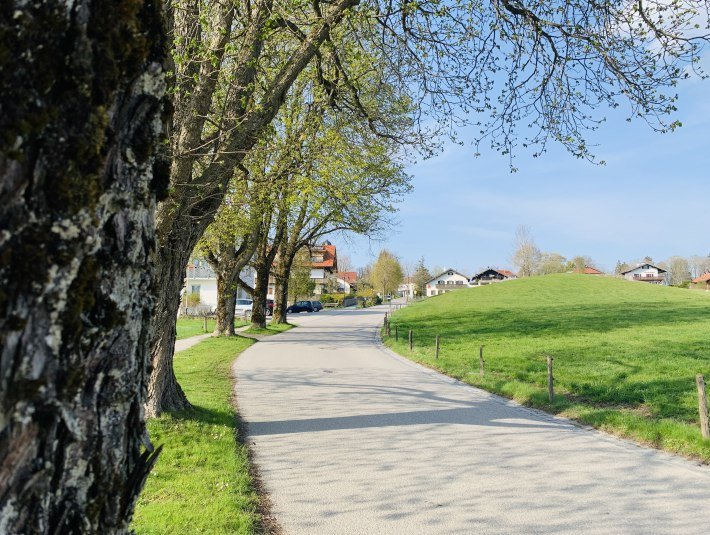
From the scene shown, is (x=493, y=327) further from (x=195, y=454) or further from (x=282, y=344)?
(x=195, y=454)

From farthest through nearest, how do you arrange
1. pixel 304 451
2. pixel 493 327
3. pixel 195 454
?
pixel 493 327
pixel 304 451
pixel 195 454

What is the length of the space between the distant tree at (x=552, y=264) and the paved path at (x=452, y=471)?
402 ft

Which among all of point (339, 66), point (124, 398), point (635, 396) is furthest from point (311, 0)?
point (635, 396)

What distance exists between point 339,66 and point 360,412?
581 centimetres

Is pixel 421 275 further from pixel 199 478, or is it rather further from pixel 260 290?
pixel 199 478

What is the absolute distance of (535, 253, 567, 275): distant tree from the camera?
419ft

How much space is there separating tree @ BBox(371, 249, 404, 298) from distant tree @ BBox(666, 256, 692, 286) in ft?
269

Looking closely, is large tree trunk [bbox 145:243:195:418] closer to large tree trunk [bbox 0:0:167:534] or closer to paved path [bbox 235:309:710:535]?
paved path [bbox 235:309:710:535]

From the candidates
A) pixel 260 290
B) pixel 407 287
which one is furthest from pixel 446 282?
pixel 260 290

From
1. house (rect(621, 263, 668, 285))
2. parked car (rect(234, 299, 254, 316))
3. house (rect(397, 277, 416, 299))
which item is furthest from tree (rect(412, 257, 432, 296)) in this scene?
parked car (rect(234, 299, 254, 316))

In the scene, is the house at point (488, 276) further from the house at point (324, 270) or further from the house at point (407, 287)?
the house at point (324, 270)

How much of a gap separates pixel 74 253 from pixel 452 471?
5844mm

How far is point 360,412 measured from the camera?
9867mm

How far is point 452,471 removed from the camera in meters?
6.54
